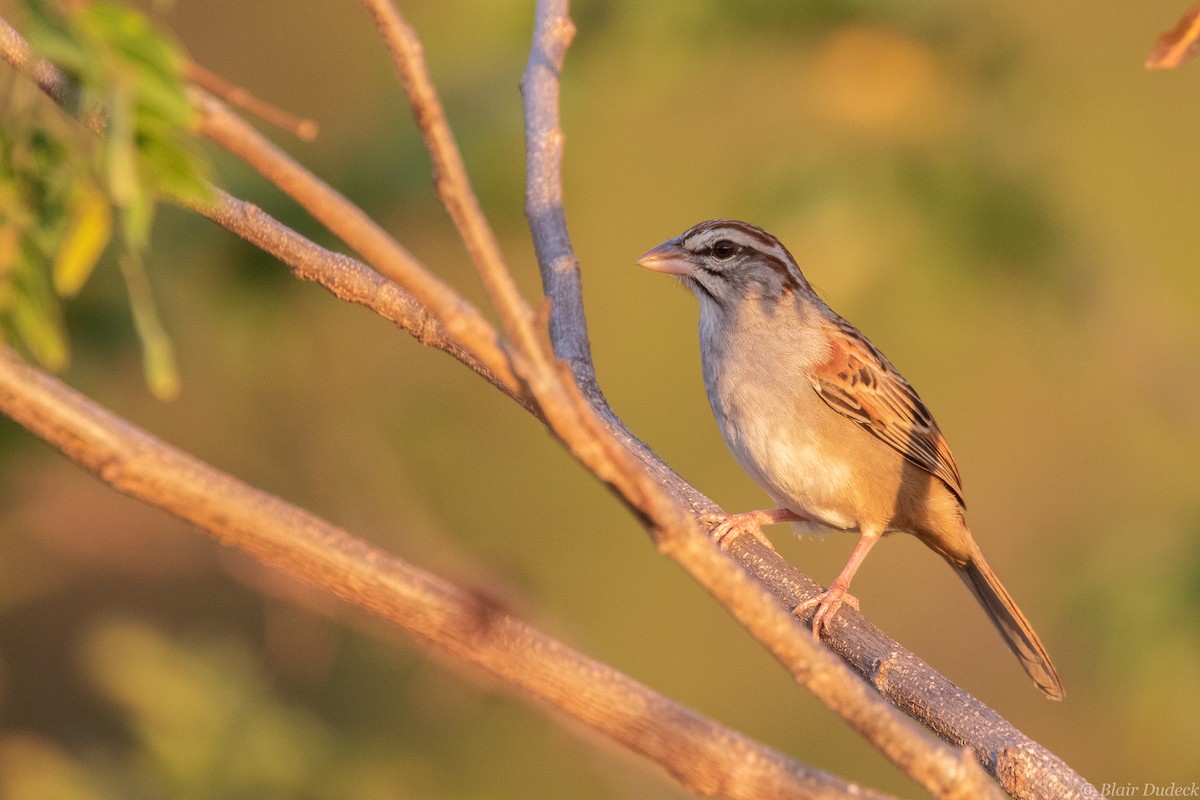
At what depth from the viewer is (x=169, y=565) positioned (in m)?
6.59

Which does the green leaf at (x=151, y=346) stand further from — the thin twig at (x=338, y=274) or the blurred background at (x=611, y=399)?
the blurred background at (x=611, y=399)

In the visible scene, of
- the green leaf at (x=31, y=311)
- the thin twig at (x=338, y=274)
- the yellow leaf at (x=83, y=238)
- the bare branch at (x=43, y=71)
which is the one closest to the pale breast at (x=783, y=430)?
the thin twig at (x=338, y=274)

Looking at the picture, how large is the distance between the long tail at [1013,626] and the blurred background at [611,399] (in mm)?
1198

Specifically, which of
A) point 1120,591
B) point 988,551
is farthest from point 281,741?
point 988,551

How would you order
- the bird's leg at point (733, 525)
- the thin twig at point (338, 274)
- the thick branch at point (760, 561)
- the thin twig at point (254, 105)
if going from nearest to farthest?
the thin twig at point (254, 105)
the thick branch at point (760, 561)
the thin twig at point (338, 274)
the bird's leg at point (733, 525)

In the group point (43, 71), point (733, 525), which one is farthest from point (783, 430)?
point (43, 71)

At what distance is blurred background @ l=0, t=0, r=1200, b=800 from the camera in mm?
5555

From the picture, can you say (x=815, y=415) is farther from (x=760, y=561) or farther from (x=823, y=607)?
(x=823, y=607)

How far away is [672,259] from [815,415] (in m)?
0.82

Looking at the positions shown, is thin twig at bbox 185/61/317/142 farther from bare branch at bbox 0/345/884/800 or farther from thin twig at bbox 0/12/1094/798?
thin twig at bbox 0/12/1094/798

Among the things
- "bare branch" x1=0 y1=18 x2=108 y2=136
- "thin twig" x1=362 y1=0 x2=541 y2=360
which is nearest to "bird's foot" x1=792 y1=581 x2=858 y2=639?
"thin twig" x1=362 y1=0 x2=541 y2=360

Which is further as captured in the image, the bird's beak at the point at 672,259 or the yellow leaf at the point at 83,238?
the bird's beak at the point at 672,259

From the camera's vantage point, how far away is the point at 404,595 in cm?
174

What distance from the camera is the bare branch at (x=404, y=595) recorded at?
167 cm
